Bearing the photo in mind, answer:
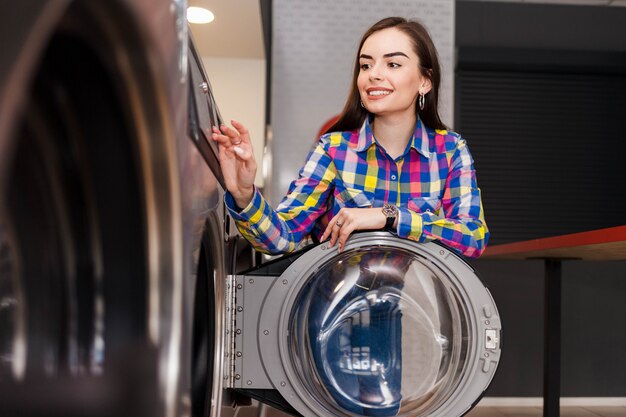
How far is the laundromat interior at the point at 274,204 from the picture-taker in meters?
0.61

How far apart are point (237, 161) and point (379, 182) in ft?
1.35

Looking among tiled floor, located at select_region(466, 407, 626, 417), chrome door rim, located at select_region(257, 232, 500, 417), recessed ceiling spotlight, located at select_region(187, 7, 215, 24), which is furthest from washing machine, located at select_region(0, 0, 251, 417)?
tiled floor, located at select_region(466, 407, 626, 417)

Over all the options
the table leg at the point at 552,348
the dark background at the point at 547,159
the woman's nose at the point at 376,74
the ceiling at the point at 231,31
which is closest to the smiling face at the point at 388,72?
the woman's nose at the point at 376,74

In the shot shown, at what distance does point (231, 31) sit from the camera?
296cm

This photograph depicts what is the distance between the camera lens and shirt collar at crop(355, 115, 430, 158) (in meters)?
1.52

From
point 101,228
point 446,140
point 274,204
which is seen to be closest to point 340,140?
point 446,140

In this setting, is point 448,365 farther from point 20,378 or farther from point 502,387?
point 502,387

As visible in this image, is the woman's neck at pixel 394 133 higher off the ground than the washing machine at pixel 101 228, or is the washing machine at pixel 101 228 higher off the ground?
the woman's neck at pixel 394 133

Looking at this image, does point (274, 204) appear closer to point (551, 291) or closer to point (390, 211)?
point (551, 291)

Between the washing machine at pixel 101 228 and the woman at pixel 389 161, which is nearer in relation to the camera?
the washing machine at pixel 101 228

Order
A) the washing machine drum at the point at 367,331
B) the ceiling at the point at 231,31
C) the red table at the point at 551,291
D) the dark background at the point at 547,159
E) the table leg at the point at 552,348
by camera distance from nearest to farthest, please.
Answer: the washing machine drum at the point at 367,331
the red table at the point at 551,291
the table leg at the point at 552,348
the ceiling at the point at 231,31
the dark background at the point at 547,159

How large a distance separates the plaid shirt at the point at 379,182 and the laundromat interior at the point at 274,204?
14 centimetres

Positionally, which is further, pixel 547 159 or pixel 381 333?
pixel 547 159

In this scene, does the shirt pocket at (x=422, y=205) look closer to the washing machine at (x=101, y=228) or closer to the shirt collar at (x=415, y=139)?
the shirt collar at (x=415, y=139)
